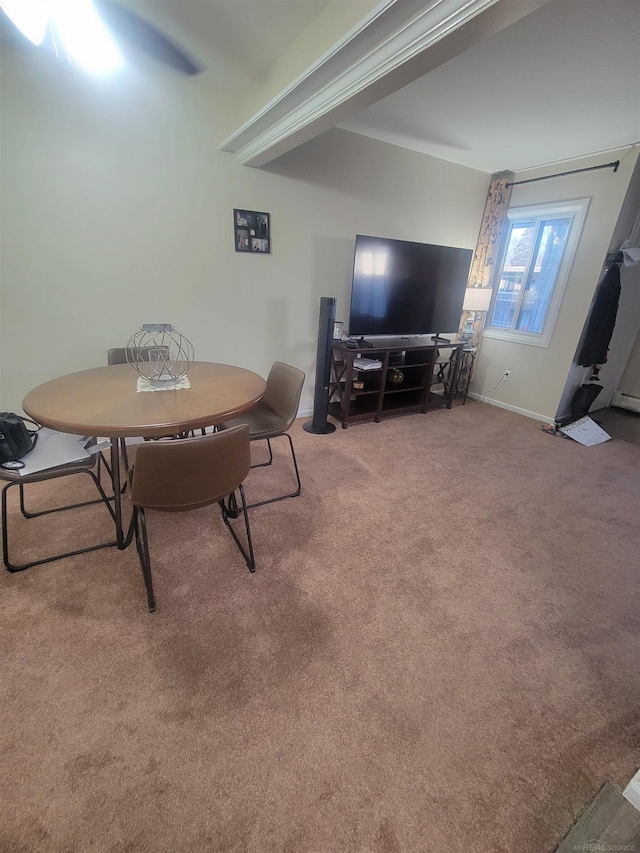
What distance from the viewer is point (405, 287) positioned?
3441 mm

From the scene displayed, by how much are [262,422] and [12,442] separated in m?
1.19

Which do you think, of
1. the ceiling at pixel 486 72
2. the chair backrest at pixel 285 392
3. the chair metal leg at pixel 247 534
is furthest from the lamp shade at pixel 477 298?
the chair metal leg at pixel 247 534

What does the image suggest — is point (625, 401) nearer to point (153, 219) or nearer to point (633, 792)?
point (633, 792)

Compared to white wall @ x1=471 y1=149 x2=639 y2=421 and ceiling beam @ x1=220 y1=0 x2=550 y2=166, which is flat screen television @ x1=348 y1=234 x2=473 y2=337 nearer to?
white wall @ x1=471 y1=149 x2=639 y2=421

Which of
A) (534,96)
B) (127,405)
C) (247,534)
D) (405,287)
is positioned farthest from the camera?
(405,287)

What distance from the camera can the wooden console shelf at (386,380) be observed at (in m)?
3.35

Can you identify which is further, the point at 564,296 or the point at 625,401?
the point at 625,401

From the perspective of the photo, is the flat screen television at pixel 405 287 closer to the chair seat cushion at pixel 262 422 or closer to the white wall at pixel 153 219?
the white wall at pixel 153 219

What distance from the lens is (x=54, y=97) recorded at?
6.66ft

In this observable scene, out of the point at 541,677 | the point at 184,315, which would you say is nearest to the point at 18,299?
the point at 184,315

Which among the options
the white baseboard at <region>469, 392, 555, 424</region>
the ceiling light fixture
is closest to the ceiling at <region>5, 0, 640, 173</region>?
the ceiling light fixture

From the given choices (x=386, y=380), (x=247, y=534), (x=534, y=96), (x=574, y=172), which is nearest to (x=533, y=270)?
(x=574, y=172)

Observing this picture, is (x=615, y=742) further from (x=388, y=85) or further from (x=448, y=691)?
(x=388, y=85)

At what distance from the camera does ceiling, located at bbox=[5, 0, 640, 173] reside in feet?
5.42
